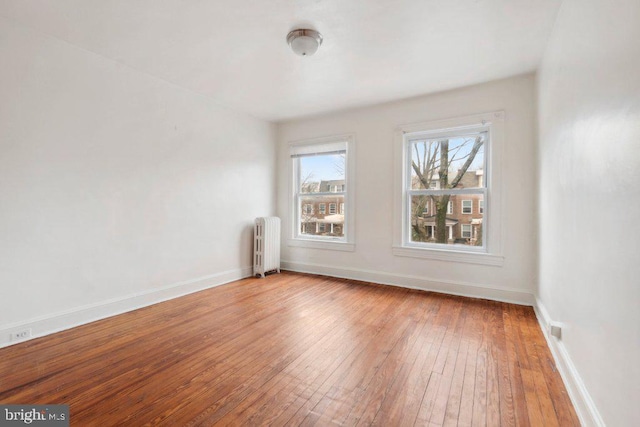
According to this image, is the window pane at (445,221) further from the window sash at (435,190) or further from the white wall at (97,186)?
the white wall at (97,186)

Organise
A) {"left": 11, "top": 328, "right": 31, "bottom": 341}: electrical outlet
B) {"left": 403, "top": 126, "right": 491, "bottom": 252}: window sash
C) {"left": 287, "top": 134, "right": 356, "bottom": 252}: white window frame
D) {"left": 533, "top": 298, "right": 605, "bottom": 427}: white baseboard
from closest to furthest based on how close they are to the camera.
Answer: {"left": 533, "top": 298, "right": 605, "bottom": 427}: white baseboard, {"left": 11, "top": 328, "right": 31, "bottom": 341}: electrical outlet, {"left": 403, "top": 126, "right": 491, "bottom": 252}: window sash, {"left": 287, "top": 134, "right": 356, "bottom": 252}: white window frame

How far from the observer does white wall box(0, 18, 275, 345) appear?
2.30 meters

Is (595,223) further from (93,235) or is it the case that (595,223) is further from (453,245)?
(93,235)

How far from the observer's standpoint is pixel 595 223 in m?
1.41

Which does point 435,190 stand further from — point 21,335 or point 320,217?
point 21,335

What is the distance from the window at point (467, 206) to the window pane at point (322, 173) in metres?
1.75

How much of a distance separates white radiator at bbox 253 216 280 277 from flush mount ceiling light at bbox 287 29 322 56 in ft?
8.52

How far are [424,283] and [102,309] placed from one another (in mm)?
3685

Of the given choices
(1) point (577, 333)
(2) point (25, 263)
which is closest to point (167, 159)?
(2) point (25, 263)

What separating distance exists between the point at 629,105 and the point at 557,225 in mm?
1327

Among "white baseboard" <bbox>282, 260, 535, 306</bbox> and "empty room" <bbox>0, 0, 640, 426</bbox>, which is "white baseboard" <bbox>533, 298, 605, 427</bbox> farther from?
"white baseboard" <bbox>282, 260, 535, 306</bbox>

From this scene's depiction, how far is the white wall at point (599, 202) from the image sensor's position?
3.51 ft

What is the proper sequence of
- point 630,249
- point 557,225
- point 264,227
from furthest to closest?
point 264,227 → point 557,225 → point 630,249

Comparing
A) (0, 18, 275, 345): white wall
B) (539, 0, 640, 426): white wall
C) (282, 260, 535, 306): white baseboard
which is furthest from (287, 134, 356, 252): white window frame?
(539, 0, 640, 426): white wall
